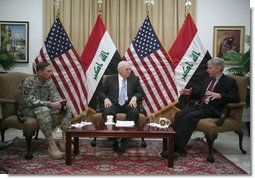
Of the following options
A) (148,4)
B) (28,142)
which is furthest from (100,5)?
(28,142)

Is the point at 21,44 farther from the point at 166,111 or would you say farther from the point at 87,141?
the point at 166,111

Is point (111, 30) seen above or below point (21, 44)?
above

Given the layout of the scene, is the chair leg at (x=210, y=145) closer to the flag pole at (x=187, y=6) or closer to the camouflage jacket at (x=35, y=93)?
the camouflage jacket at (x=35, y=93)

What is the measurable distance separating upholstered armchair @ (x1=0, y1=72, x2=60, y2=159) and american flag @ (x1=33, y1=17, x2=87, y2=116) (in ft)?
2.08

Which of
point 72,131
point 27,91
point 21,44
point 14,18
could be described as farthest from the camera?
point 21,44

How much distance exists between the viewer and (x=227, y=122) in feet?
10.2

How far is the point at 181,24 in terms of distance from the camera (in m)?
4.27

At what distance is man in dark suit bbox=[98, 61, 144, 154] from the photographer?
3.55 metres

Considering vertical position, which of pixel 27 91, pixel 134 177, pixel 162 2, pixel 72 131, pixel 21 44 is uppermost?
pixel 162 2

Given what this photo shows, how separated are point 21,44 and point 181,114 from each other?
2.05m

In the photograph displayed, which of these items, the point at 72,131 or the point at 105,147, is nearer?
the point at 72,131

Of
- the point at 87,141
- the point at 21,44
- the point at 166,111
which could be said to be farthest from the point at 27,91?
the point at 166,111

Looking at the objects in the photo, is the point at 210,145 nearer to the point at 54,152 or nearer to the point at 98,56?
the point at 54,152

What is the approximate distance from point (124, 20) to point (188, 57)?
3.33ft
